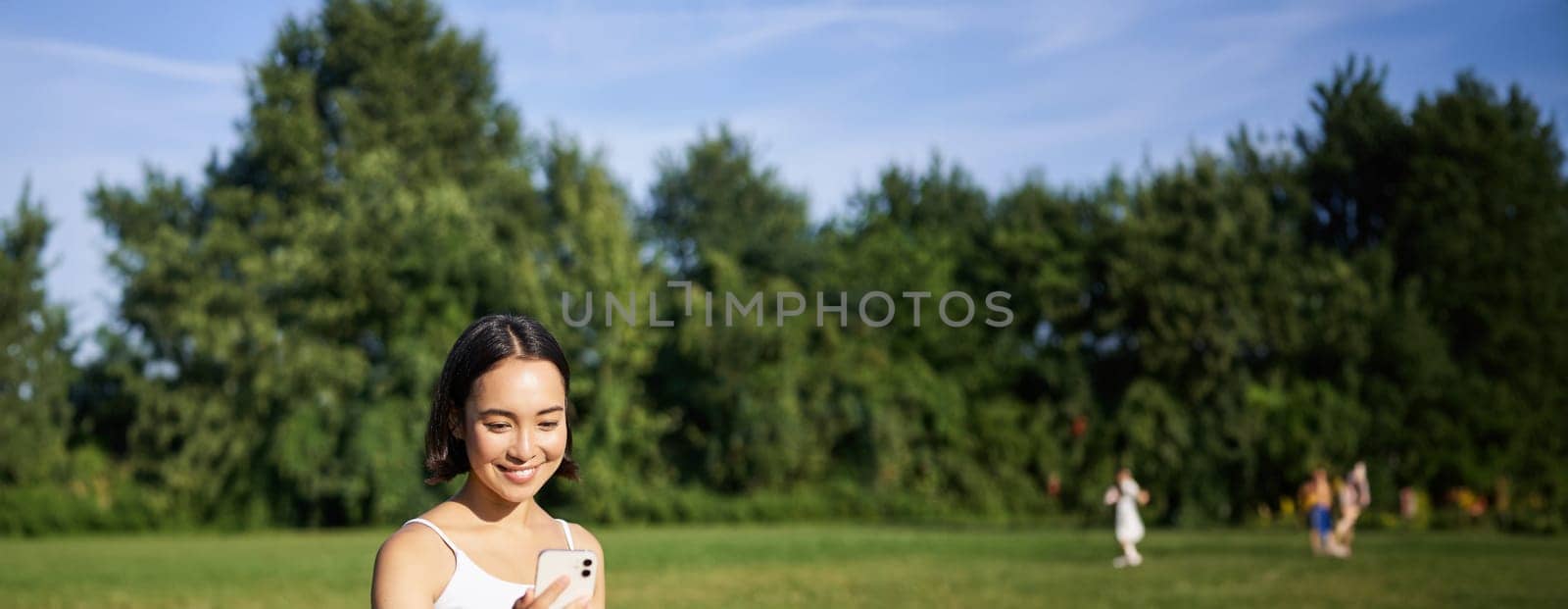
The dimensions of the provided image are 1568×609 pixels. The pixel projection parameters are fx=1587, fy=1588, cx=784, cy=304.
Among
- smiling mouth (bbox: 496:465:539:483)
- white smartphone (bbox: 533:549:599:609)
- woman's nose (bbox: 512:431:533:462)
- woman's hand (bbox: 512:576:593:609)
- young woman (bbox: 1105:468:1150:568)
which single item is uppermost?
woman's nose (bbox: 512:431:533:462)

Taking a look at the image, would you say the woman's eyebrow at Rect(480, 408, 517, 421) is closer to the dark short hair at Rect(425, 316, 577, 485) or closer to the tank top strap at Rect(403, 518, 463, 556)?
the dark short hair at Rect(425, 316, 577, 485)

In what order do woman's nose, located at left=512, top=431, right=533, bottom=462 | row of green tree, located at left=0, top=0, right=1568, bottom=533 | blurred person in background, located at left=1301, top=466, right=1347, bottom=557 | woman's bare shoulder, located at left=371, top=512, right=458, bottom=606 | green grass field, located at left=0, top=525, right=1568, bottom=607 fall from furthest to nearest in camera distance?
row of green tree, located at left=0, top=0, right=1568, bottom=533, blurred person in background, located at left=1301, top=466, right=1347, bottom=557, green grass field, located at left=0, top=525, right=1568, bottom=607, woman's nose, located at left=512, top=431, right=533, bottom=462, woman's bare shoulder, located at left=371, top=512, right=458, bottom=606

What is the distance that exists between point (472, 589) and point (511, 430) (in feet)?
1.19

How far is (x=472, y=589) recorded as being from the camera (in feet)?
11.2

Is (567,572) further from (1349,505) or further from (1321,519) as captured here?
(1349,505)

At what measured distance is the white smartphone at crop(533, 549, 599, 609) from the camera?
10.4ft

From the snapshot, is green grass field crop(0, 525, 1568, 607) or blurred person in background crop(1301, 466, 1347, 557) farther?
blurred person in background crop(1301, 466, 1347, 557)

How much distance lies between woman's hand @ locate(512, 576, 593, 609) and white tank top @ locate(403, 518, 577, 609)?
18cm

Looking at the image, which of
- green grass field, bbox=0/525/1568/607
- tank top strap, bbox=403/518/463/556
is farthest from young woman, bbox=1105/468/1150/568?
tank top strap, bbox=403/518/463/556

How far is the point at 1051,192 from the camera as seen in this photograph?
2432 inches

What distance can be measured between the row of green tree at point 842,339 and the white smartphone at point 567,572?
4927 cm

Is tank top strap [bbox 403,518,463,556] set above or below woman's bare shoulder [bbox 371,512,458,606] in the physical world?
above

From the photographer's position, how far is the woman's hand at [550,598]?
10.4 feet

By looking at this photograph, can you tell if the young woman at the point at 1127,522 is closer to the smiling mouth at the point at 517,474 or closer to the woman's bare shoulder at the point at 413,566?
the smiling mouth at the point at 517,474
